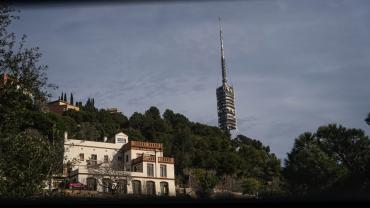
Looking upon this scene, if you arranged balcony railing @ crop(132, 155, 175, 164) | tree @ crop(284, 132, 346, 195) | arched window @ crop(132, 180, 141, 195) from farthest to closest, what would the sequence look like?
balcony railing @ crop(132, 155, 175, 164) → arched window @ crop(132, 180, 141, 195) → tree @ crop(284, 132, 346, 195)

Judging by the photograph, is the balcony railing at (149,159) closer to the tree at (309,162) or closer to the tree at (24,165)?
the tree at (24,165)

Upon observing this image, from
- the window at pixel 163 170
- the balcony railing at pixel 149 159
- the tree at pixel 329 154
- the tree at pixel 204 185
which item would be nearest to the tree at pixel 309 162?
the tree at pixel 329 154

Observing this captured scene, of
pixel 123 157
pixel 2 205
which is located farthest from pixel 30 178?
pixel 123 157

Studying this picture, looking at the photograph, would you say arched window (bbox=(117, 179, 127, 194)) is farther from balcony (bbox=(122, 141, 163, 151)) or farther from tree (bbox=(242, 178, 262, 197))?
balcony (bbox=(122, 141, 163, 151))

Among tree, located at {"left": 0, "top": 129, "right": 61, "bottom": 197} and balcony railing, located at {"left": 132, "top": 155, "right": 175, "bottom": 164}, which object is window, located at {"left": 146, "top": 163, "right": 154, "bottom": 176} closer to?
balcony railing, located at {"left": 132, "top": 155, "right": 175, "bottom": 164}

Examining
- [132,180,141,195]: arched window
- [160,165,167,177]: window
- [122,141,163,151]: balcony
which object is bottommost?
[132,180,141,195]: arched window

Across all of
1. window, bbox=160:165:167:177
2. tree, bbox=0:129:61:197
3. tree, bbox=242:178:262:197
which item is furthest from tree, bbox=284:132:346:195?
window, bbox=160:165:167:177

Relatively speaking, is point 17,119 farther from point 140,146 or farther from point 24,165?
point 140,146

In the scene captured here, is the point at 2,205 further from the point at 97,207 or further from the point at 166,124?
the point at 166,124

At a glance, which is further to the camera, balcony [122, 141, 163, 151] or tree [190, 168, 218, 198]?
balcony [122, 141, 163, 151]

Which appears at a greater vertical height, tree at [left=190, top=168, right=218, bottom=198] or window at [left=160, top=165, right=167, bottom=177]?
window at [left=160, top=165, right=167, bottom=177]

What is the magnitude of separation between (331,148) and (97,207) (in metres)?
4.94

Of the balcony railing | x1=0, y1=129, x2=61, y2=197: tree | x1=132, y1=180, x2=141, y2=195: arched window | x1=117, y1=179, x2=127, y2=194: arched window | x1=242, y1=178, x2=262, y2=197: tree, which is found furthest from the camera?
the balcony railing

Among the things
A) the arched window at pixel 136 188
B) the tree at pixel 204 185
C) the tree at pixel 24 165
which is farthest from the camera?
the tree at pixel 24 165
